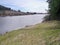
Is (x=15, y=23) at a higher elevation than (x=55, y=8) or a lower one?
lower

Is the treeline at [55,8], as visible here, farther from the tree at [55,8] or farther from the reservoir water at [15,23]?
the reservoir water at [15,23]

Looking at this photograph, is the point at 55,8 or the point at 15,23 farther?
the point at 15,23

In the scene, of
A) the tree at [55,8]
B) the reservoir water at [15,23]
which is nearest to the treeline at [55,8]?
the tree at [55,8]

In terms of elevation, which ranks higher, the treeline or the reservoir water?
the treeline

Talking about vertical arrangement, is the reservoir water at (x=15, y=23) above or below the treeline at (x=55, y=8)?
below

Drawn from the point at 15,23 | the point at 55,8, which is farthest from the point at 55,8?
the point at 15,23

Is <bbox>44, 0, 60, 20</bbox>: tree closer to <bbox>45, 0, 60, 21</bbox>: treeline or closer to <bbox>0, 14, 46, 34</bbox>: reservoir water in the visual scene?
<bbox>45, 0, 60, 21</bbox>: treeline

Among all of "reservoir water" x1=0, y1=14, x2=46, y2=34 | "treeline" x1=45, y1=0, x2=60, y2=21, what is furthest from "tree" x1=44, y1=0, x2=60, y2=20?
"reservoir water" x1=0, y1=14, x2=46, y2=34

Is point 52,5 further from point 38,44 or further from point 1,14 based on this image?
point 1,14

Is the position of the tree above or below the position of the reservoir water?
above

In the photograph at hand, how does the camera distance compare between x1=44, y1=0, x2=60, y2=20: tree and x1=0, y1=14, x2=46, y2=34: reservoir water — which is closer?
x1=44, y1=0, x2=60, y2=20: tree

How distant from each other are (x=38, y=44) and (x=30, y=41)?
1813 mm

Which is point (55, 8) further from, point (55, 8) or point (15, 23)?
point (15, 23)

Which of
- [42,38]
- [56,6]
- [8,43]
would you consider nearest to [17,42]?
[8,43]
